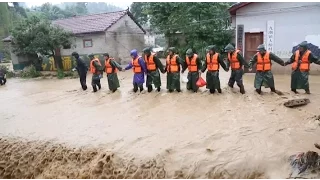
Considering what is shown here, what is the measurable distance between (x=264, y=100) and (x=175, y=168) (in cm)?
437

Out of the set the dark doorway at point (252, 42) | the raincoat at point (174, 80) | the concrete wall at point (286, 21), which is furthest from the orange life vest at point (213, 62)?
the concrete wall at point (286, 21)

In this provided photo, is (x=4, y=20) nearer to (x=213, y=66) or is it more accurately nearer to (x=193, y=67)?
(x=193, y=67)

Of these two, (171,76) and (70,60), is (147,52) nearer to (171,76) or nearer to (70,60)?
(171,76)

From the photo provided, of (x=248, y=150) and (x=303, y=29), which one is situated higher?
(x=303, y=29)

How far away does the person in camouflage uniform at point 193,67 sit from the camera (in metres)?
9.23

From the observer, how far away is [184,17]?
18641mm

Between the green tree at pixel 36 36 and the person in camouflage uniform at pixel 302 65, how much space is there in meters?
14.0

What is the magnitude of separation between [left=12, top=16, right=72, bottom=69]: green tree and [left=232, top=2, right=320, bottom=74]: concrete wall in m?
10.7

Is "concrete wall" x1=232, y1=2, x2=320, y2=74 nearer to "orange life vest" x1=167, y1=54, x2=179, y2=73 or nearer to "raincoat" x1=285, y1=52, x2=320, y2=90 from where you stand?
"raincoat" x1=285, y1=52, x2=320, y2=90

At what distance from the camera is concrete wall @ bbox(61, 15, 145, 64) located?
21.0m

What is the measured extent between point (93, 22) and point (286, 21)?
13970 mm

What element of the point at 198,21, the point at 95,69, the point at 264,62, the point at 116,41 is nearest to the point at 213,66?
the point at 264,62

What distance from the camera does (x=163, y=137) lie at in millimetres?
5949

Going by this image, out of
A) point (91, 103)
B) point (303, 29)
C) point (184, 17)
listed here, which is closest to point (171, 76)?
point (91, 103)
